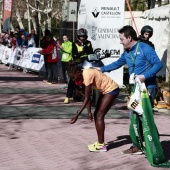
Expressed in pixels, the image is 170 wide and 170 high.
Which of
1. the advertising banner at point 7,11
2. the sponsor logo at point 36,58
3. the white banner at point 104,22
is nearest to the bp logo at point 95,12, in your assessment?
the white banner at point 104,22

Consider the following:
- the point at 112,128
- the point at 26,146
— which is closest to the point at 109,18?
the point at 112,128

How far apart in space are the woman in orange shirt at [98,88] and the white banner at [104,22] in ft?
27.1

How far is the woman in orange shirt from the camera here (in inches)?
321

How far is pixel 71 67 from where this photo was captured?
324 inches

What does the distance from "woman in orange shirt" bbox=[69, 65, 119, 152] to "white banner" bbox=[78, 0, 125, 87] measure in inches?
325

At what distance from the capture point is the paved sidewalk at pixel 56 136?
804cm

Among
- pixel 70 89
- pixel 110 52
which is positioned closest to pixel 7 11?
pixel 110 52

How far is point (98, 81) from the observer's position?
830cm

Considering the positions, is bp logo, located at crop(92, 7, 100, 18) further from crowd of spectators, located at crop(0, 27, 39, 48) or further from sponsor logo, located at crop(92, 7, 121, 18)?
crowd of spectators, located at crop(0, 27, 39, 48)

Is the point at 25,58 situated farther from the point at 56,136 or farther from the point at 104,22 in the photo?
the point at 56,136

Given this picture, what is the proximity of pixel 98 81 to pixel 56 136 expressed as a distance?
2.15 m

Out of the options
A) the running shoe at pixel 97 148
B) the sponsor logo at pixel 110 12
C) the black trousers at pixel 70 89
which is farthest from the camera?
the sponsor logo at pixel 110 12

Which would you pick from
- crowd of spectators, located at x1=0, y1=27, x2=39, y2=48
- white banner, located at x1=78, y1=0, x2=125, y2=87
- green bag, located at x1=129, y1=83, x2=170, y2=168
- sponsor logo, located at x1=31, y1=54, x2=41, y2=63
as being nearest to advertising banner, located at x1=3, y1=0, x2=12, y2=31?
crowd of spectators, located at x1=0, y1=27, x2=39, y2=48

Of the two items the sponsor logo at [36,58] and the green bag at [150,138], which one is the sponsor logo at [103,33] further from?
the green bag at [150,138]
